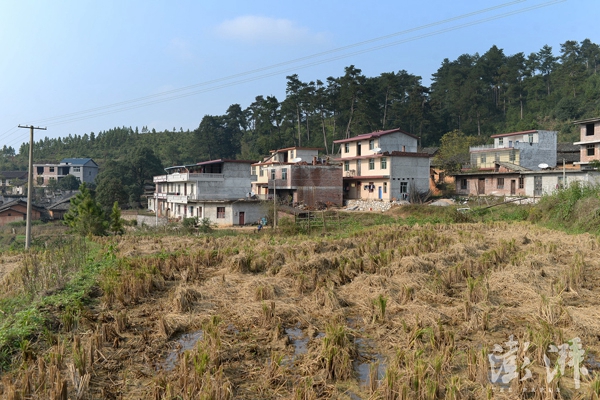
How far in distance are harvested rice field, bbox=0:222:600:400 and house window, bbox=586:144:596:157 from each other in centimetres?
3144

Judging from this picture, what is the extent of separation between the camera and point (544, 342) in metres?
6.95

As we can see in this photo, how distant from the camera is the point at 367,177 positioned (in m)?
43.5

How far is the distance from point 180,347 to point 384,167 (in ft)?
118

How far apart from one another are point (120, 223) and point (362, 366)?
30697mm

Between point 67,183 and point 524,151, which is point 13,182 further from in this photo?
point 524,151

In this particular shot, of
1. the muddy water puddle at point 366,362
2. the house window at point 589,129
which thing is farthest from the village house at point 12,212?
the house window at point 589,129

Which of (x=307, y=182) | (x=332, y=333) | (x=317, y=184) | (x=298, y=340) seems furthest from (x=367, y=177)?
(x=332, y=333)

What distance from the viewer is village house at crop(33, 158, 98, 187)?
77.2m

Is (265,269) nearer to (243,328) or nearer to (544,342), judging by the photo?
(243,328)

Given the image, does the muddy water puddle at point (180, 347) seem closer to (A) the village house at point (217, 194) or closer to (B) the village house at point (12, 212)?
(A) the village house at point (217, 194)

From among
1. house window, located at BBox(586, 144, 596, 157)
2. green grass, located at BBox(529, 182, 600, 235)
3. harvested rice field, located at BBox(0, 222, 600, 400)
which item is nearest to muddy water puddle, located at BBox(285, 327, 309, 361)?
harvested rice field, located at BBox(0, 222, 600, 400)

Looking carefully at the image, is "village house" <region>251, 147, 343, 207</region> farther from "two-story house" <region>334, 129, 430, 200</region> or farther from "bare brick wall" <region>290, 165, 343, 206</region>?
"two-story house" <region>334, 129, 430, 200</region>

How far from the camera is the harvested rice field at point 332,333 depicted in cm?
611

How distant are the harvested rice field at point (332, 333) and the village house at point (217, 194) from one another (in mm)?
24481
